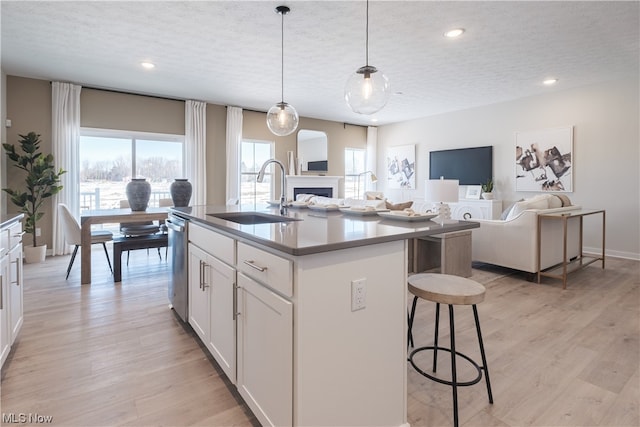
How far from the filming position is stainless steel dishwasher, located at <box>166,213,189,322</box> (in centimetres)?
245

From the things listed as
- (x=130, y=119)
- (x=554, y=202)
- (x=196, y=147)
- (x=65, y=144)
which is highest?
(x=130, y=119)

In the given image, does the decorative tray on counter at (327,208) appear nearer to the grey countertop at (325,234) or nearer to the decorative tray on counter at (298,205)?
the decorative tray on counter at (298,205)

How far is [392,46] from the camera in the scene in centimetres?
383

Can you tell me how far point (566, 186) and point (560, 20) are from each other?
10.5 ft

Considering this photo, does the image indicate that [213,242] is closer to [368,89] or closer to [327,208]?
[327,208]

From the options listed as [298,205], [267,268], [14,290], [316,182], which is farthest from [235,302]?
[316,182]

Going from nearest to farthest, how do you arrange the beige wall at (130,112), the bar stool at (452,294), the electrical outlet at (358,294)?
the electrical outlet at (358,294)
the bar stool at (452,294)
the beige wall at (130,112)

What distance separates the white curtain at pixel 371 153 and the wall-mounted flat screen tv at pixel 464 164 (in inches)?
67.4

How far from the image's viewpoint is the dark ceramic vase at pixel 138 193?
3877mm

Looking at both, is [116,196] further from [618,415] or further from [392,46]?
[618,415]

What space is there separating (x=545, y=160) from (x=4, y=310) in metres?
6.89

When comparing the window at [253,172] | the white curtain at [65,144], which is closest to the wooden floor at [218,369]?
the white curtain at [65,144]

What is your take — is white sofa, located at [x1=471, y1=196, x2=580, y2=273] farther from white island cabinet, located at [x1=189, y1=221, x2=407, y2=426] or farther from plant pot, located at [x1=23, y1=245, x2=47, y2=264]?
plant pot, located at [x1=23, y1=245, x2=47, y2=264]

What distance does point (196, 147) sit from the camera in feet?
20.4
